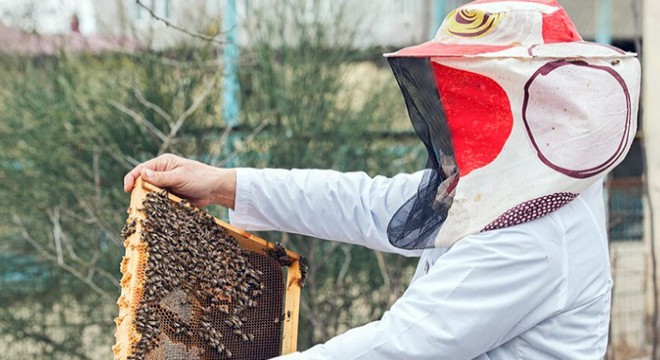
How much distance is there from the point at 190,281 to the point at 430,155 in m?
0.67

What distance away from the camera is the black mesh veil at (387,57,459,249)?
6.41 feet

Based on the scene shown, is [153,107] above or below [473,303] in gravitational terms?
above

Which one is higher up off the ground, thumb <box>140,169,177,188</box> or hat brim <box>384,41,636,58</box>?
hat brim <box>384,41,636,58</box>

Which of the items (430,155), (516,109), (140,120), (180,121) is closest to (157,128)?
(140,120)

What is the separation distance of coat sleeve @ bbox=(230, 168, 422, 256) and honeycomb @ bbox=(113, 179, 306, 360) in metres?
0.14

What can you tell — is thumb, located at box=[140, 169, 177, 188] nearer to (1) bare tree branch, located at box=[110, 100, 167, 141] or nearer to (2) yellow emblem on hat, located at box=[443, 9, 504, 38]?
(2) yellow emblem on hat, located at box=[443, 9, 504, 38]

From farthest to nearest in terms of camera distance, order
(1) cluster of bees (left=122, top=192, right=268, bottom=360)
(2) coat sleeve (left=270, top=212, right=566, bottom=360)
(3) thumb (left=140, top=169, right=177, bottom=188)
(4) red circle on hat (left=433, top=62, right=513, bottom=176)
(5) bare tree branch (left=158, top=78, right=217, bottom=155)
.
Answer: (5) bare tree branch (left=158, top=78, right=217, bottom=155) < (3) thumb (left=140, top=169, right=177, bottom=188) < (1) cluster of bees (left=122, top=192, right=268, bottom=360) < (4) red circle on hat (left=433, top=62, right=513, bottom=176) < (2) coat sleeve (left=270, top=212, right=566, bottom=360)

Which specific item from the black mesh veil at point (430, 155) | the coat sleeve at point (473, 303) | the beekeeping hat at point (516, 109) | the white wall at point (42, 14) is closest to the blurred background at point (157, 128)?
the white wall at point (42, 14)

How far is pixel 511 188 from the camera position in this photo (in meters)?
1.81

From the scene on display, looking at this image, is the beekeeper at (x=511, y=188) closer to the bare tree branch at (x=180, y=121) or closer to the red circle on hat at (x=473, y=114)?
the red circle on hat at (x=473, y=114)

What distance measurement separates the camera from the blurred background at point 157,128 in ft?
16.4

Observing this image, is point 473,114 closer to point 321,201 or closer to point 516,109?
point 516,109

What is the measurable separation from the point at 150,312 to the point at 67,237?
3.38 meters

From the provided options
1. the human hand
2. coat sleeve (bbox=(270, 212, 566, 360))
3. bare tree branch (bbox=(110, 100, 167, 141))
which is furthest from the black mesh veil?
bare tree branch (bbox=(110, 100, 167, 141))
